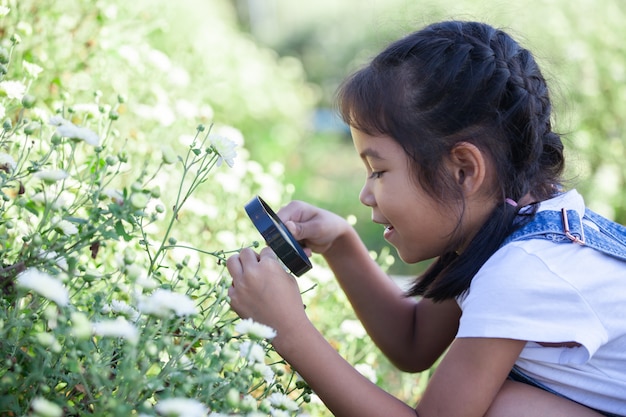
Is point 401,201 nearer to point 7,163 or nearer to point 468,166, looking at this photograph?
point 468,166

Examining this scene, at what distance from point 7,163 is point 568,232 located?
953mm

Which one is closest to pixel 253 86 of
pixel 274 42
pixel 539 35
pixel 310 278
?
pixel 539 35

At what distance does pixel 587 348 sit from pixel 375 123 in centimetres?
53

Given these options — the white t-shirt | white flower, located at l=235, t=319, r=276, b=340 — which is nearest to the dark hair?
the white t-shirt

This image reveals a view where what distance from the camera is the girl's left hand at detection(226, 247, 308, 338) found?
4.03 feet

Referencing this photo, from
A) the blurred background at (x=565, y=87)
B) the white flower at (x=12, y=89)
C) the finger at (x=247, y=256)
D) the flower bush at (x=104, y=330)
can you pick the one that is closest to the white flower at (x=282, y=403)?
the flower bush at (x=104, y=330)

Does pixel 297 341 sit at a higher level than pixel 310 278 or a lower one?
higher

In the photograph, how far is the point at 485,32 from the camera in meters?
1.48

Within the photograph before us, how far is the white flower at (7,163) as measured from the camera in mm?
1159

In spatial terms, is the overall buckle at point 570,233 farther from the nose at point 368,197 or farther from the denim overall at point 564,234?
the nose at point 368,197

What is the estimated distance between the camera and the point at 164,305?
0.89 metres

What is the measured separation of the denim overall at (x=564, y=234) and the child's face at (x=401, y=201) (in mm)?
129

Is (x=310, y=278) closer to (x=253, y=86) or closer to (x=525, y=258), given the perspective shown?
(x=525, y=258)

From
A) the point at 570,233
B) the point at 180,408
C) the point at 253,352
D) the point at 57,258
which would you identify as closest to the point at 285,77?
the point at 570,233
